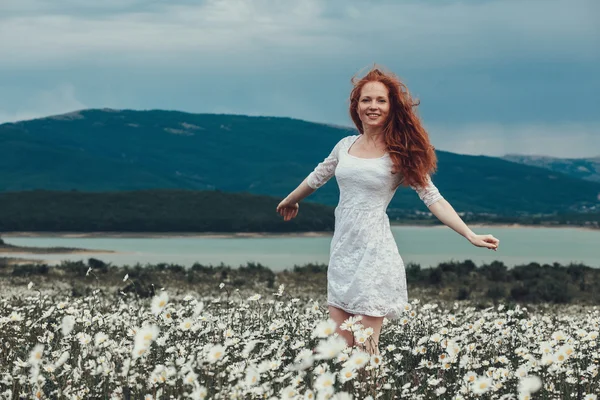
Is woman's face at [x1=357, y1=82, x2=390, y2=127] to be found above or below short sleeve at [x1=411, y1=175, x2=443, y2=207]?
above

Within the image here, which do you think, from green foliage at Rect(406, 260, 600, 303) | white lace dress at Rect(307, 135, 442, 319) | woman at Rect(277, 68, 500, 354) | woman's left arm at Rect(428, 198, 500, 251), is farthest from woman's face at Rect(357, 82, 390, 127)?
green foliage at Rect(406, 260, 600, 303)

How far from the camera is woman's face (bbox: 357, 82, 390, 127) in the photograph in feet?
23.3

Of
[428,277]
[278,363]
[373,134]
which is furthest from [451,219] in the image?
[428,277]

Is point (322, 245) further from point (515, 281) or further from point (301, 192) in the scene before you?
point (301, 192)

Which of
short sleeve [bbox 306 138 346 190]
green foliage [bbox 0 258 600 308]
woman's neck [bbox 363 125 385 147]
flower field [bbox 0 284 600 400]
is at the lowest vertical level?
green foliage [bbox 0 258 600 308]

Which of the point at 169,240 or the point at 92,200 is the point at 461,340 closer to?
the point at 169,240

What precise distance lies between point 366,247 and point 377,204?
0.33 m

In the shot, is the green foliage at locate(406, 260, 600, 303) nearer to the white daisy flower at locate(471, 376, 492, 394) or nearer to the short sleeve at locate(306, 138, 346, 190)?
the short sleeve at locate(306, 138, 346, 190)

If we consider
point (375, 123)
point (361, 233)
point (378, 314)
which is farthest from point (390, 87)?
point (378, 314)

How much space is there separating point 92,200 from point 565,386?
90.8m

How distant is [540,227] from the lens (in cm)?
11350

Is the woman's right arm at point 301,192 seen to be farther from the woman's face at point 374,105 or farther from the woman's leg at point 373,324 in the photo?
the woman's leg at point 373,324

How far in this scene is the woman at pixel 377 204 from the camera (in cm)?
688

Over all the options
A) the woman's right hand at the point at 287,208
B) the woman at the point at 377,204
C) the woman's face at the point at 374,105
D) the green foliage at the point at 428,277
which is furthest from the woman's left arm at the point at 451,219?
the green foliage at the point at 428,277
